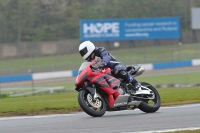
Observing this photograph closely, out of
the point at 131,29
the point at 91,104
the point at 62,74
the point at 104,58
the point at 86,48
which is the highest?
the point at 86,48

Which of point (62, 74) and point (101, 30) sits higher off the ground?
point (101, 30)

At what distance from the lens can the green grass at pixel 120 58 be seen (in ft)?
130

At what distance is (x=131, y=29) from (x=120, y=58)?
2427 mm

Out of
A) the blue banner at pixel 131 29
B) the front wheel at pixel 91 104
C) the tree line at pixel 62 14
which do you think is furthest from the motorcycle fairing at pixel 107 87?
the tree line at pixel 62 14

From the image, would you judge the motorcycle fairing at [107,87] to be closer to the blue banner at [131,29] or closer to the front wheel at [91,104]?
the front wheel at [91,104]

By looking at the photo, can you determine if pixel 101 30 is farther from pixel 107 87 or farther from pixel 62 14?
pixel 107 87

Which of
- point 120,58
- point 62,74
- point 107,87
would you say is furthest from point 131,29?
point 107,87

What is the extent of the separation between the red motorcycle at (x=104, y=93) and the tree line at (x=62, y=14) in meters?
37.1

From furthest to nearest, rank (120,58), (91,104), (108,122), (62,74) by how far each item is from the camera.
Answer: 1. (120,58)
2. (62,74)
3. (91,104)
4. (108,122)

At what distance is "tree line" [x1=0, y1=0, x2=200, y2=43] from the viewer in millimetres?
48750

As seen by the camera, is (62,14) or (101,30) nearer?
(101,30)

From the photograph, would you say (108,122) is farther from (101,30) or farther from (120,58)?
(101,30)

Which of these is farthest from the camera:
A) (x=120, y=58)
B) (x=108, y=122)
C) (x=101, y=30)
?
(x=101, y=30)

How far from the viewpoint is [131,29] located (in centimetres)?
4166
